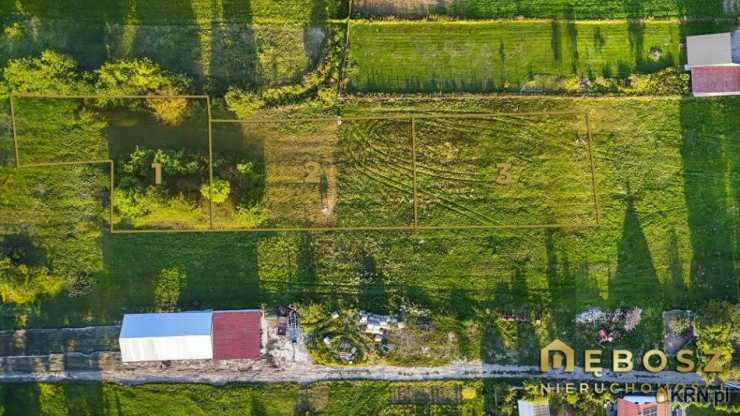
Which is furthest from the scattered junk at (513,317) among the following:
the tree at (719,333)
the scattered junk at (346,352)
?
the tree at (719,333)

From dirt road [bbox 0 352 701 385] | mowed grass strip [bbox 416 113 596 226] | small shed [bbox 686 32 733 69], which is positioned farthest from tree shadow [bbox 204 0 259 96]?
small shed [bbox 686 32 733 69]

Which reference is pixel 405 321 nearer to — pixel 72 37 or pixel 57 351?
pixel 57 351

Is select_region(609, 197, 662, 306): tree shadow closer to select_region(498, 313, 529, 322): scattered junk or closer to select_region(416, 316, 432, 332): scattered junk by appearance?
select_region(498, 313, 529, 322): scattered junk

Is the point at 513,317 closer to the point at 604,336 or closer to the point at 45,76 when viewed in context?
the point at 604,336

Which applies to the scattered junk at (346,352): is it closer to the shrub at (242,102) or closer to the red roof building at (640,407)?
the shrub at (242,102)

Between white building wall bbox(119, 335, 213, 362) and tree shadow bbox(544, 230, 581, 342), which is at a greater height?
tree shadow bbox(544, 230, 581, 342)

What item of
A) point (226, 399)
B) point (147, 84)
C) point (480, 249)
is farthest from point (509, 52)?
point (226, 399)

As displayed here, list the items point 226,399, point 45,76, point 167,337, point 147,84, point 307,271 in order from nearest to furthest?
point 167,337
point 45,76
point 147,84
point 226,399
point 307,271
